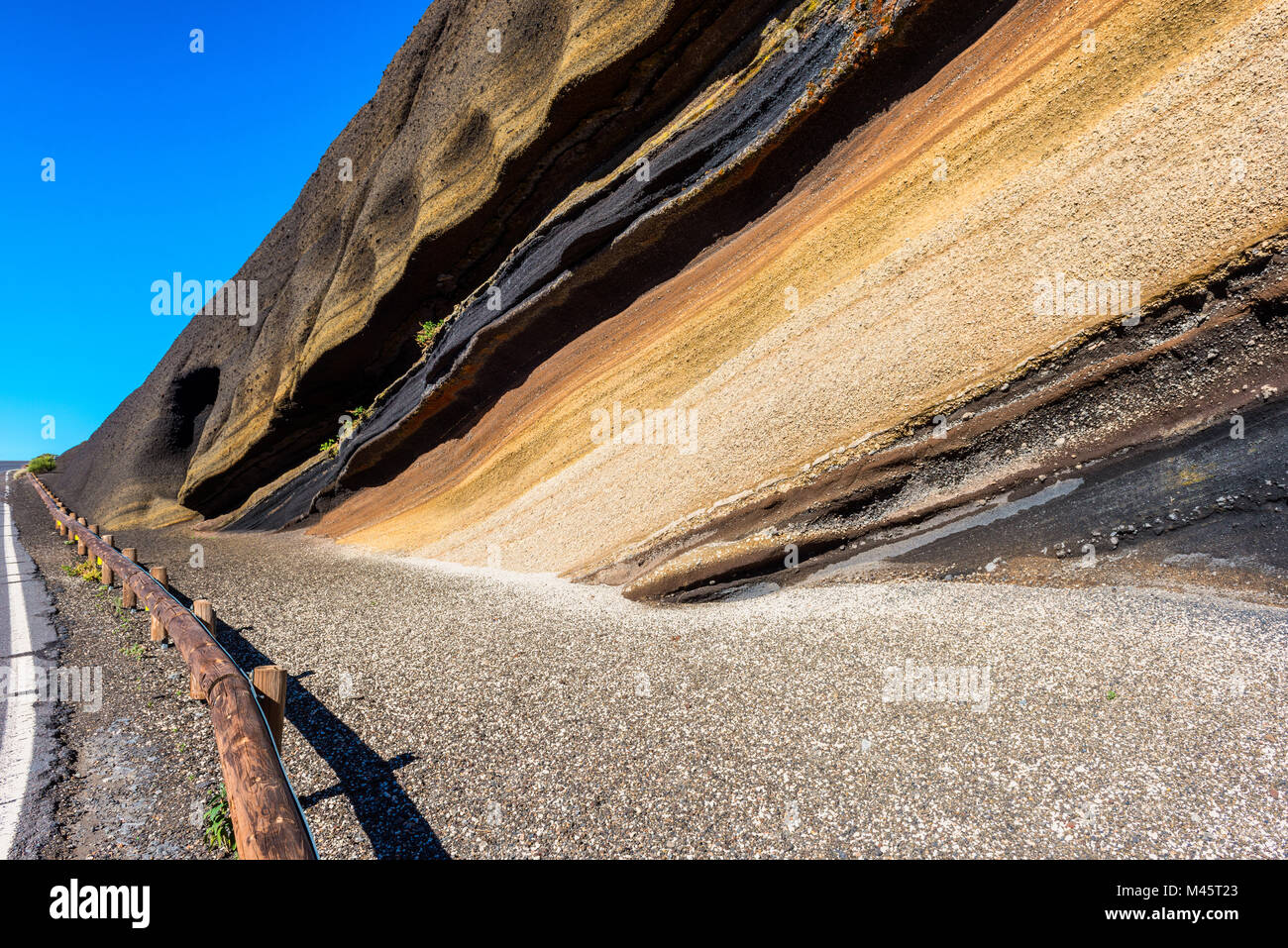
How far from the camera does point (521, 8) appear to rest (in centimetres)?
1598

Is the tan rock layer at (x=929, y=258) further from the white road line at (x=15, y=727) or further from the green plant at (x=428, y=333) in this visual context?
the green plant at (x=428, y=333)

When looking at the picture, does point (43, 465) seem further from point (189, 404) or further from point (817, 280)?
point (817, 280)

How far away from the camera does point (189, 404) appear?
32.9 m

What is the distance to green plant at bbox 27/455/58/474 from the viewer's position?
49.5m

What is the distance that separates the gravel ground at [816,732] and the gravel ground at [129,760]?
25 centimetres

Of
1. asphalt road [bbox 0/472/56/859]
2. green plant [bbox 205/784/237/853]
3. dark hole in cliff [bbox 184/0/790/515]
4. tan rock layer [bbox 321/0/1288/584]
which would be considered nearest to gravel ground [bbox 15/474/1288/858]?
green plant [bbox 205/784/237/853]

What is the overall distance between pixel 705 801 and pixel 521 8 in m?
18.8

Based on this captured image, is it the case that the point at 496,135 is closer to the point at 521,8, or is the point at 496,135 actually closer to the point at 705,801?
the point at 521,8

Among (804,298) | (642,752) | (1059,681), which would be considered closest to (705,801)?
(642,752)

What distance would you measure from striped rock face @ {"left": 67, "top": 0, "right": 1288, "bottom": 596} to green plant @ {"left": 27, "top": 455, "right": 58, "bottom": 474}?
160 feet

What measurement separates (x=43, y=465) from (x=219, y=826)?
64.7 m

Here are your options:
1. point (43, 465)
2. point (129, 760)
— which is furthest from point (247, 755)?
point (43, 465)

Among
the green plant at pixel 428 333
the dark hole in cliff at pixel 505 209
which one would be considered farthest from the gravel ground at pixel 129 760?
the dark hole in cliff at pixel 505 209

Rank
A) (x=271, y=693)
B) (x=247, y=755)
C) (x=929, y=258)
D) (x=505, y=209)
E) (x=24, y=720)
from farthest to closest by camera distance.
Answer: (x=505, y=209) → (x=929, y=258) → (x=24, y=720) → (x=271, y=693) → (x=247, y=755)
